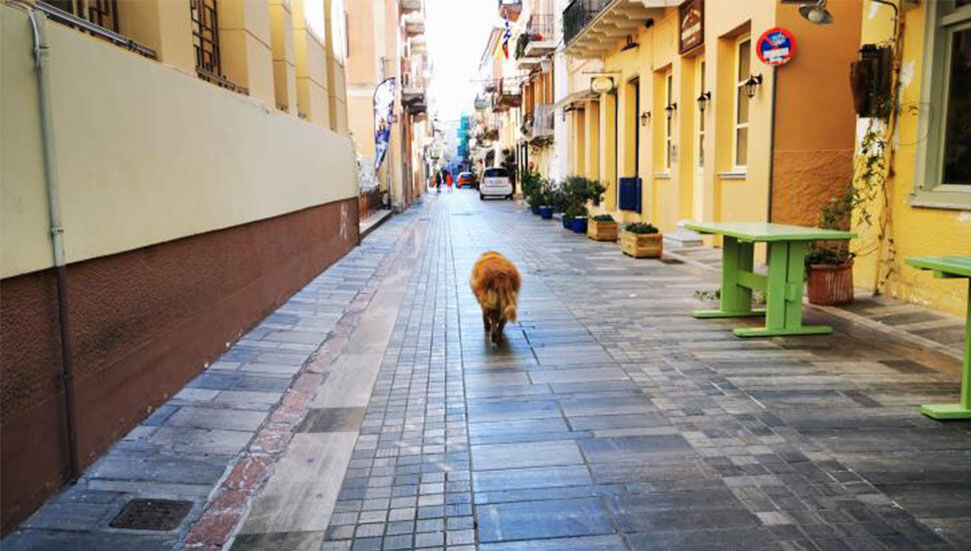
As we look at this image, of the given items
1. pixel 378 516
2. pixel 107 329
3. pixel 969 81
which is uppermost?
pixel 969 81

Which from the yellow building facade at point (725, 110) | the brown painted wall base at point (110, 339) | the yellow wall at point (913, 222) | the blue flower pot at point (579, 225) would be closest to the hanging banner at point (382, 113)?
the yellow building facade at point (725, 110)

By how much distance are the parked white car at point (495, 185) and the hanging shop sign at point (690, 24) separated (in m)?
24.4

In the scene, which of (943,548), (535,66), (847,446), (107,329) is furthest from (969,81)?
(535,66)

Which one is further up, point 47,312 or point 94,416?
point 47,312

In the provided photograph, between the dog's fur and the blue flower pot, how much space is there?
37.2 feet

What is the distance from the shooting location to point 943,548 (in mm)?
2873

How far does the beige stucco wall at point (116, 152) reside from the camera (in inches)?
124

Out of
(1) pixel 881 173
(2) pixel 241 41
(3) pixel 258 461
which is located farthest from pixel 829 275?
(2) pixel 241 41

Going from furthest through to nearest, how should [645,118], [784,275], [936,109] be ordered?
[645,118] < [936,109] < [784,275]

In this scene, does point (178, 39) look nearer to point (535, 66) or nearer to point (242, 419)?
point (242, 419)

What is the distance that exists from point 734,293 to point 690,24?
806 centimetres

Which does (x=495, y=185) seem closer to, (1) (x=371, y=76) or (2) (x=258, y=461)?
(1) (x=371, y=76)

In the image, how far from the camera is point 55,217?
3.39 meters

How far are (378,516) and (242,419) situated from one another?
64.2 inches
